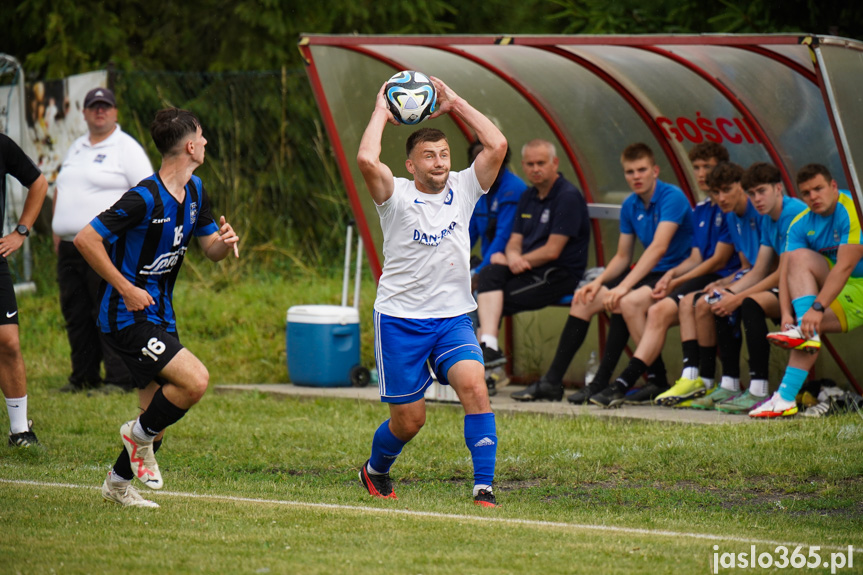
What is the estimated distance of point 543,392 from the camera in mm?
9047

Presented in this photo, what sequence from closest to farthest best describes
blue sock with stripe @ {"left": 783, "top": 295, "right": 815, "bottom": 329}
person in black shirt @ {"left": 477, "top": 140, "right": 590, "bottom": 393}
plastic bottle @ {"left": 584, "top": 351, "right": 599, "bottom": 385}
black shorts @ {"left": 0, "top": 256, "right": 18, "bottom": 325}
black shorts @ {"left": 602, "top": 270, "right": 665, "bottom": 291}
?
black shorts @ {"left": 0, "top": 256, "right": 18, "bottom": 325} → blue sock with stripe @ {"left": 783, "top": 295, "right": 815, "bottom": 329} → black shorts @ {"left": 602, "top": 270, "right": 665, "bottom": 291} → person in black shirt @ {"left": 477, "top": 140, "right": 590, "bottom": 393} → plastic bottle @ {"left": 584, "top": 351, "right": 599, "bottom": 385}

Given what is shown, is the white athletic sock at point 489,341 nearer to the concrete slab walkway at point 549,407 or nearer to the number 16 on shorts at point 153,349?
the concrete slab walkway at point 549,407

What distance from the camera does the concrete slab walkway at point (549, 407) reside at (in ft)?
26.6

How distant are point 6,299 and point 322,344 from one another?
3495 millimetres

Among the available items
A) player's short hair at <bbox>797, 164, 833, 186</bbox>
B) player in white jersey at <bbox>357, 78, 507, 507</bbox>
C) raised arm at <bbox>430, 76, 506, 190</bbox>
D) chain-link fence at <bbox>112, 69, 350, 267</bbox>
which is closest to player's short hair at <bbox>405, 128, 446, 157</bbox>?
player in white jersey at <bbox>357, 78, 507, 507</bbox>

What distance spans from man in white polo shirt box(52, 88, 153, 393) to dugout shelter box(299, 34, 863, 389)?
1740 millimetres

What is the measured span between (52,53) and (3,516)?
12587 mm

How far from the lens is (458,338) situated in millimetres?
5766

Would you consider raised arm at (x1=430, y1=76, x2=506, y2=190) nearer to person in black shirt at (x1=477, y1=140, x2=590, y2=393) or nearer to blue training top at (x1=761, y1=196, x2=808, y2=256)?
blue training top at (x1=761, y1=196, x2=808, y2=256)

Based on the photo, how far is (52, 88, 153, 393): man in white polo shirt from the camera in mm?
9461

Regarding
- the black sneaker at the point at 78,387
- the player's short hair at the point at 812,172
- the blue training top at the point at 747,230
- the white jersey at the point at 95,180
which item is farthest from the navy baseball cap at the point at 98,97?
the player's short hair at the point at 812,172

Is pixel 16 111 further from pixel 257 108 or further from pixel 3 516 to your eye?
pixel 3 516

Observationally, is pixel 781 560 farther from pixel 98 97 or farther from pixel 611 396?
pixel 98 97

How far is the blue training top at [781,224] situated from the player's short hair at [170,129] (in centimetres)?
456
